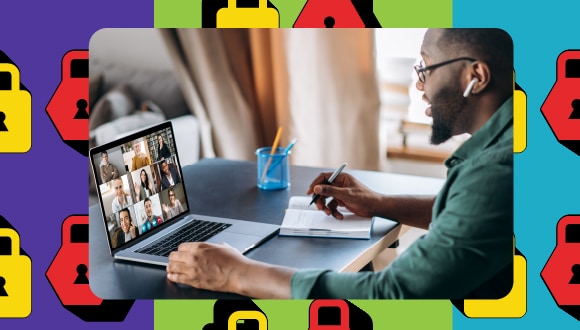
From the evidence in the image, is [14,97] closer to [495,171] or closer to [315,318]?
[315,318]

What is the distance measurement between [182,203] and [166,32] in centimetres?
36

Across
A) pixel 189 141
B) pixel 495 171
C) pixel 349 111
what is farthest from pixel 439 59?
pixel 189 141

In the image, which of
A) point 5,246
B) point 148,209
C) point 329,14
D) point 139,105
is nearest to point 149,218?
point 148,209

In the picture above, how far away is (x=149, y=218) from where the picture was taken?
1.18 m

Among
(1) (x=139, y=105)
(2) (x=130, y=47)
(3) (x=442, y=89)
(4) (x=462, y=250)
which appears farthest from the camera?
(1) (x=139, y=105)

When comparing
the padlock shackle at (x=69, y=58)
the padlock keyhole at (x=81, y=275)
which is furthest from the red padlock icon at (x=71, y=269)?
the padlock shackle at (x=69, y=58)

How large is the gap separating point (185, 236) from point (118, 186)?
0.15 metres

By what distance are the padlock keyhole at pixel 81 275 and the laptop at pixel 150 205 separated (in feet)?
0.17

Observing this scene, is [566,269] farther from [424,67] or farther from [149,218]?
[149,218]

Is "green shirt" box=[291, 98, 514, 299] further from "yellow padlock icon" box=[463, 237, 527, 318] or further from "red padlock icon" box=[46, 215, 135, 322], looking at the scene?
"red padlock icon" box=[46, 215, 135, 322]

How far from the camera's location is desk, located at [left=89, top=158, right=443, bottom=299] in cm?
108

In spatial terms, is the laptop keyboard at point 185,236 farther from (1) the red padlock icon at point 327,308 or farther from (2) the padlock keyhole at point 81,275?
(1) the red padlock icon at point 327,308

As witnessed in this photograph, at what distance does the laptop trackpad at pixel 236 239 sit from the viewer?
3.87ft

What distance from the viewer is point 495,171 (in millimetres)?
1046
